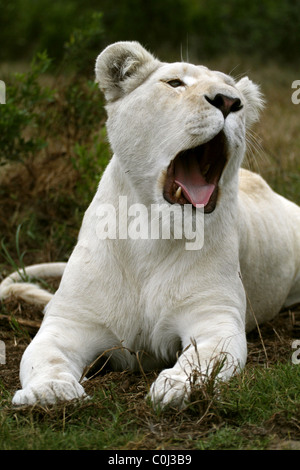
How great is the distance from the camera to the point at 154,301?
3873mm

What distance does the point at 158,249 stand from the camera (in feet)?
12.8

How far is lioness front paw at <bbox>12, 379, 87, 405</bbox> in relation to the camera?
3.25 m

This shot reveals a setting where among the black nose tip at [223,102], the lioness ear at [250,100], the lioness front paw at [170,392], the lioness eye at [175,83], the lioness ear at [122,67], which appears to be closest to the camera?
the lioness front paw at [170,392]

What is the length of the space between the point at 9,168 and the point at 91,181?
84cm

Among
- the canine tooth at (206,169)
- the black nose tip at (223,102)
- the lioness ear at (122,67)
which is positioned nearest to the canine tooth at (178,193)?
the canine tooth at (206,169)

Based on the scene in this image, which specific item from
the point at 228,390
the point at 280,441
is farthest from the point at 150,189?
the point at 280,441

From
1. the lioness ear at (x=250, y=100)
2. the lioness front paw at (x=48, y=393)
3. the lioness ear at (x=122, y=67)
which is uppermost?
the lioness ear at (x=122, y=67)

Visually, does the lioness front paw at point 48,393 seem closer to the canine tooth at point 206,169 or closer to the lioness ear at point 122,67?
the canine tooth at point 206,169

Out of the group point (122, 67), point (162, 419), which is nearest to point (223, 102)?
point (122, 67)

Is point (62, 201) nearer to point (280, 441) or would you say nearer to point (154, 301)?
point (154, 301)

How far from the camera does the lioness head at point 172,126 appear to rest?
143 inches

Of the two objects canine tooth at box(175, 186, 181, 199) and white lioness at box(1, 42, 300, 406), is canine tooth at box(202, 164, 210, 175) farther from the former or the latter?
canine tooth at box(175, 186, 181, 199)

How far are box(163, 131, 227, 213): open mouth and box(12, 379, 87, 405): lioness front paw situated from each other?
97 centimetres

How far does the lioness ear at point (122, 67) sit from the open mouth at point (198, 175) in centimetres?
46
